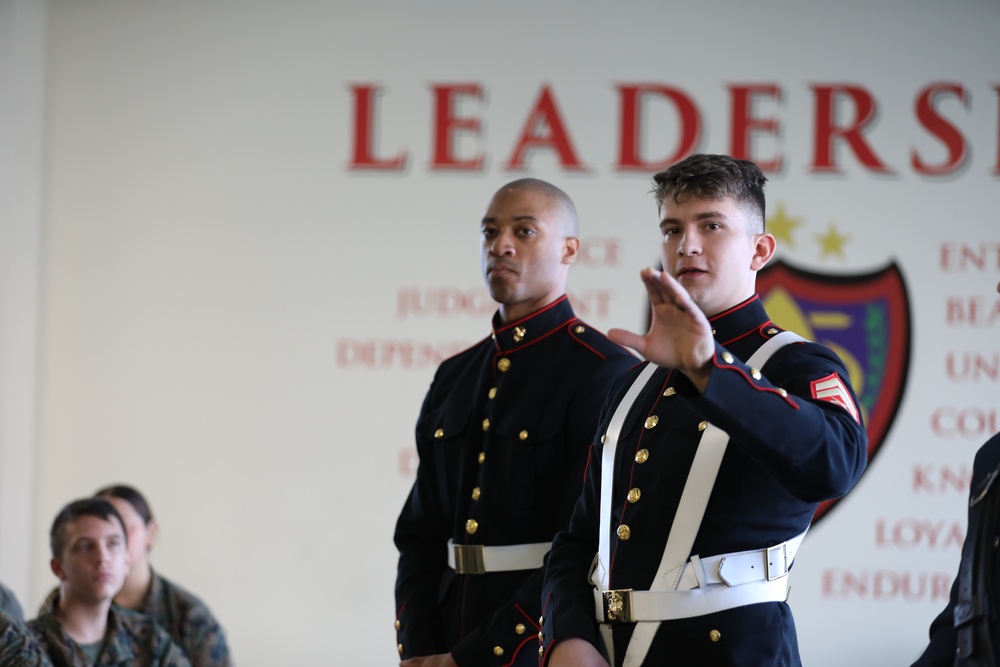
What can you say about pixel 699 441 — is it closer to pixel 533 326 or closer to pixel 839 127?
pixel 533 326

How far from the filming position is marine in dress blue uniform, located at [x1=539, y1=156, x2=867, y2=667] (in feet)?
5.13

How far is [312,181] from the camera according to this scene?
198 inches

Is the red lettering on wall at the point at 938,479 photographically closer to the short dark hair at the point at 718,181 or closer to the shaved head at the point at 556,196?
the shaved head at the point at 556,196

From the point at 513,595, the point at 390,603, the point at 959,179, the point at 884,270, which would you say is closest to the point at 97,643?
the point at 513,595

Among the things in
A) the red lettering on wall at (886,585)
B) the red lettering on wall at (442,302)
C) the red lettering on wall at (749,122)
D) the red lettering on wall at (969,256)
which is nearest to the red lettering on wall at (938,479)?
the red lettering on wall at (886,585)

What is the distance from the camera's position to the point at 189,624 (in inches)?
148

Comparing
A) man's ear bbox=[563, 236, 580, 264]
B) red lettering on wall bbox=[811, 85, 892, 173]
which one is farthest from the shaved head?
red lettering on wall bbox=[811, 85, 892, 173]

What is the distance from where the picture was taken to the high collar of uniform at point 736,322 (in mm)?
1931

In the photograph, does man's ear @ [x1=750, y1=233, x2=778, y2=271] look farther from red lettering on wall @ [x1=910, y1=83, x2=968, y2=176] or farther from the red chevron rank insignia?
red lettering on wall @ [x1=910, y1=83, x2=968, y2=176]

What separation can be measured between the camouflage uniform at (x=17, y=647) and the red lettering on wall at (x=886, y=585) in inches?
119

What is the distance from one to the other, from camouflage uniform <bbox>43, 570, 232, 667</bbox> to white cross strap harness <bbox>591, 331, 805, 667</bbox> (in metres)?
2.19

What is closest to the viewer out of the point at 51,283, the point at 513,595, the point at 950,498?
the point at 513,595

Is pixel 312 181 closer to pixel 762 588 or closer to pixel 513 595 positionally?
pixel 513 595

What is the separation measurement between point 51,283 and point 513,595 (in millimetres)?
3418
